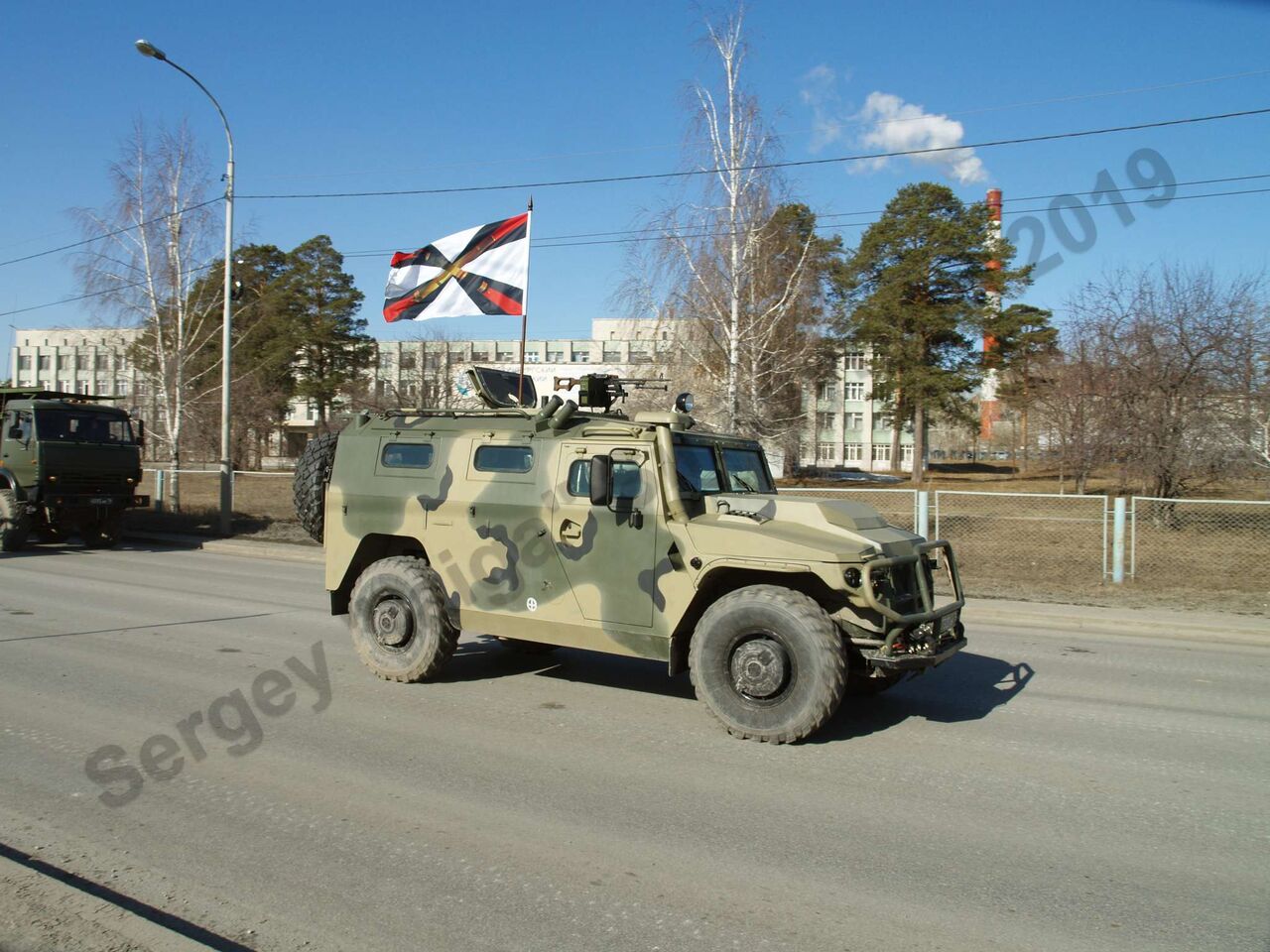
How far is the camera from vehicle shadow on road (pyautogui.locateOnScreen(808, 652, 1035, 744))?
6.99 metres

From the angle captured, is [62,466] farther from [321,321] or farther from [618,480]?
[321,321]

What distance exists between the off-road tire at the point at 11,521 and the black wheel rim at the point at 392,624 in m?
14.7

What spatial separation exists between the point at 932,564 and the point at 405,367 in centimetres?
4936

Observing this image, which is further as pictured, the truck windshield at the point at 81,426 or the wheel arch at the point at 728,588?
the truck windshield at the point at 81,426

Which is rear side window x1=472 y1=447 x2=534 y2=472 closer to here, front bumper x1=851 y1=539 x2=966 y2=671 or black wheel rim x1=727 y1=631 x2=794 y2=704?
black wheel rim x1=727 y1=631 x2=794 y2=704

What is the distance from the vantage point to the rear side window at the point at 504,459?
750 cm

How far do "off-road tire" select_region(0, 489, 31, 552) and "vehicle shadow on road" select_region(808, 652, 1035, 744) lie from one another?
59.5ft

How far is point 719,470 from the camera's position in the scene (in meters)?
7.48

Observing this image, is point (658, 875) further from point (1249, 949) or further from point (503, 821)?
point (1249, 949)

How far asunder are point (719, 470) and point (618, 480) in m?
0.98

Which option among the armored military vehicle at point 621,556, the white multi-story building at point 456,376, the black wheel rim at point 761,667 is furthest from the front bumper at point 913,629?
the white multi-story building at point 456,376

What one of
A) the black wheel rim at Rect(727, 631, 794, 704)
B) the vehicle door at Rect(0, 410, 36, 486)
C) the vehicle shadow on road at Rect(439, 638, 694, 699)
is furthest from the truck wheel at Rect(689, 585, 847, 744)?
the vehicle door at Rect(0, 410, 36, 486)

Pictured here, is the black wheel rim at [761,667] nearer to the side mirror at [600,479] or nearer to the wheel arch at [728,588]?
the wheel arch at [728,588]

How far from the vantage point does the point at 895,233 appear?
155 ft
